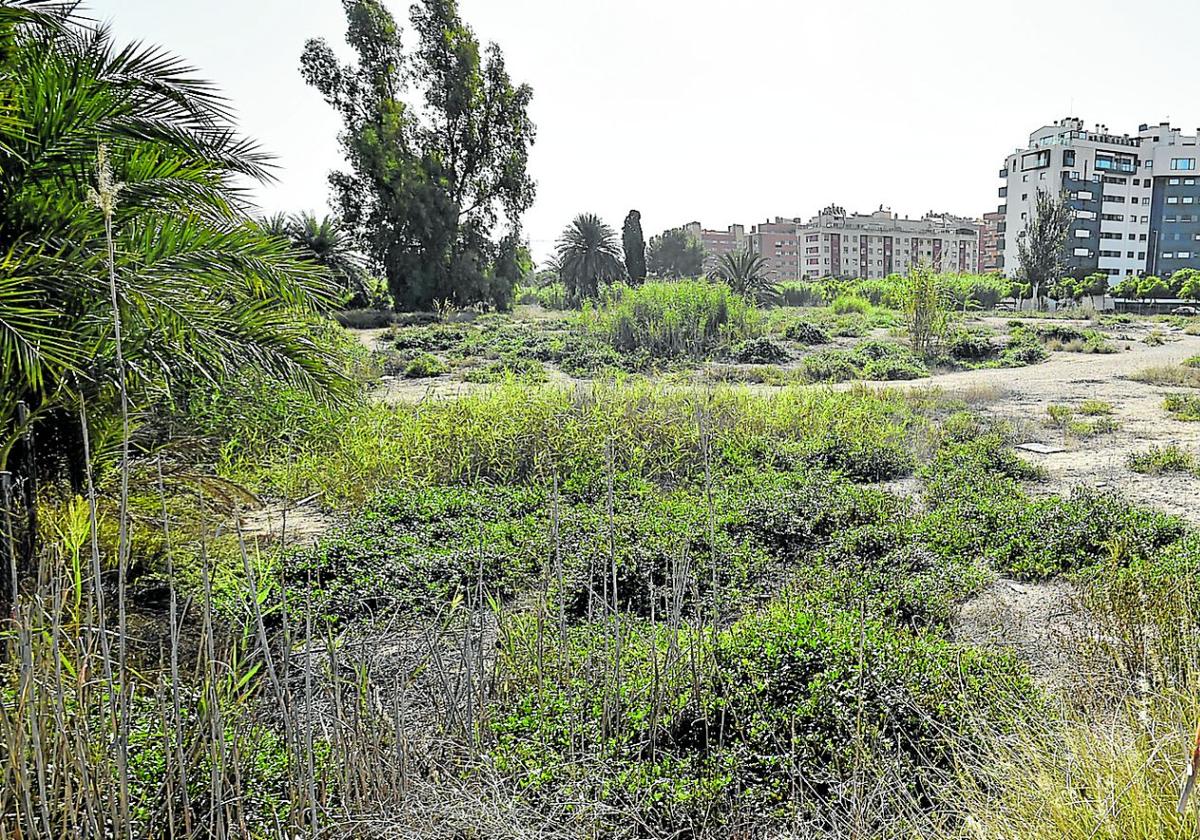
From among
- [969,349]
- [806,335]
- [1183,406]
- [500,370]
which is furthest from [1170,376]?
[500,370]

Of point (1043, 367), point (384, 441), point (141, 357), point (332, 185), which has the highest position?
point (332, 185)

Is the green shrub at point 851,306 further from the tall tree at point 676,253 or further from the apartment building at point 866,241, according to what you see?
the apartment building at point 866,241

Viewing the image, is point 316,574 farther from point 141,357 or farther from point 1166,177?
point 1166,177

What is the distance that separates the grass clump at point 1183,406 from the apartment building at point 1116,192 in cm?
4947

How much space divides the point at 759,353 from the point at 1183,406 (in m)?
7.44

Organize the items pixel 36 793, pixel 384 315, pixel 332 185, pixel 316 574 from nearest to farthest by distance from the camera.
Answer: pixel 36 793, pixel 316 574, pixel 384 315, pixel 332 185

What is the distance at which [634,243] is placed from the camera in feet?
123

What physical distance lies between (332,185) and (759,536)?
25942mm

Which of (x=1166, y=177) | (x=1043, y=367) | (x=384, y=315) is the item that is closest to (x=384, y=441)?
(x=1043, y=367)

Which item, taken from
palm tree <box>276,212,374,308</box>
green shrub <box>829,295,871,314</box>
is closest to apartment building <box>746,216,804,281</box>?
green shrub <box>829,295,871,314</box>

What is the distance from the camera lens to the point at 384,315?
25078mm

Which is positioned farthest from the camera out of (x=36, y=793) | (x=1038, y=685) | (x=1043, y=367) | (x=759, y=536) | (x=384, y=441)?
(x=1043, y=367)

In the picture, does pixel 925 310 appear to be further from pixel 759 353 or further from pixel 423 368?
pixel 423 368

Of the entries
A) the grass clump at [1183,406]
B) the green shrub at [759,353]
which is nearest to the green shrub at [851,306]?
the green shrub at [759,353]
